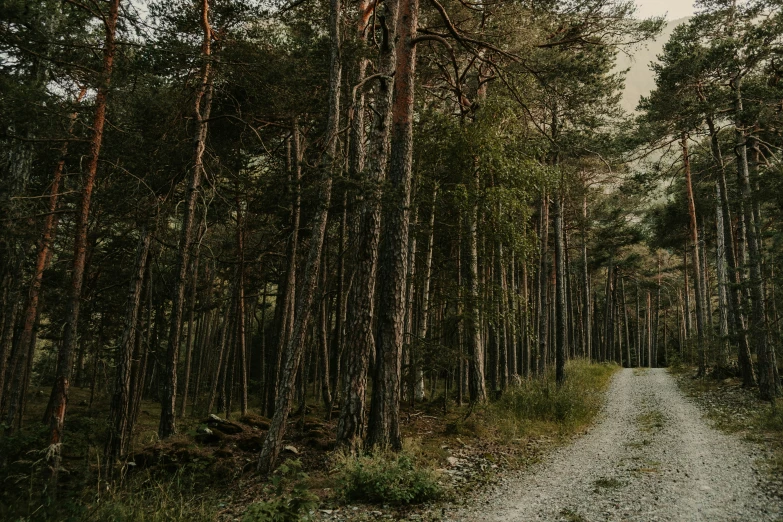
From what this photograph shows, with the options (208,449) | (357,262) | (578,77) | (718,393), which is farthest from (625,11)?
(208,449)

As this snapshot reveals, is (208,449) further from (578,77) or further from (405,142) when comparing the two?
(578,77)

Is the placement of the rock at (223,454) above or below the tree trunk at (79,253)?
below

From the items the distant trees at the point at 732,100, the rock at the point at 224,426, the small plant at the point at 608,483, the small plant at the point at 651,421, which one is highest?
the distant trees at the point at 732,100

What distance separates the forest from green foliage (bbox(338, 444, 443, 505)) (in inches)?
34.7

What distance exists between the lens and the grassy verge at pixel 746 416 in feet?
25.1

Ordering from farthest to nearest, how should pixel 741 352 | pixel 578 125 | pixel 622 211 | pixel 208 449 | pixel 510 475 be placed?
pixel 622 211
pixel 578 125
pixel 741 352
pixel 208 449
pixel 510 475

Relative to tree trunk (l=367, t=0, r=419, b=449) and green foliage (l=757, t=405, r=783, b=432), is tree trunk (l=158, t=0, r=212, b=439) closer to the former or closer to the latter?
tree trunk (l=367, t=0, r=419, b=449)

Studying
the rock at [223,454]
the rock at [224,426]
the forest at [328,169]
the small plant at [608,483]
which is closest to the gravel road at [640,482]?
the small plant at [608,483]

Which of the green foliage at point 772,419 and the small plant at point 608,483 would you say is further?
the green foliage at point 772,419

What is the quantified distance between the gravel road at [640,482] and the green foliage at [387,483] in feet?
1.94

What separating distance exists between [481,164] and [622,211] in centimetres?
2136

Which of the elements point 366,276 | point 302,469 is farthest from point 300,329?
point 302,469

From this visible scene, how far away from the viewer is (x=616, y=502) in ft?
19.8

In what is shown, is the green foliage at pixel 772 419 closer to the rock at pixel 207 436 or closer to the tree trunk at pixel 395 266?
the tree trunk at pixel 395 266
